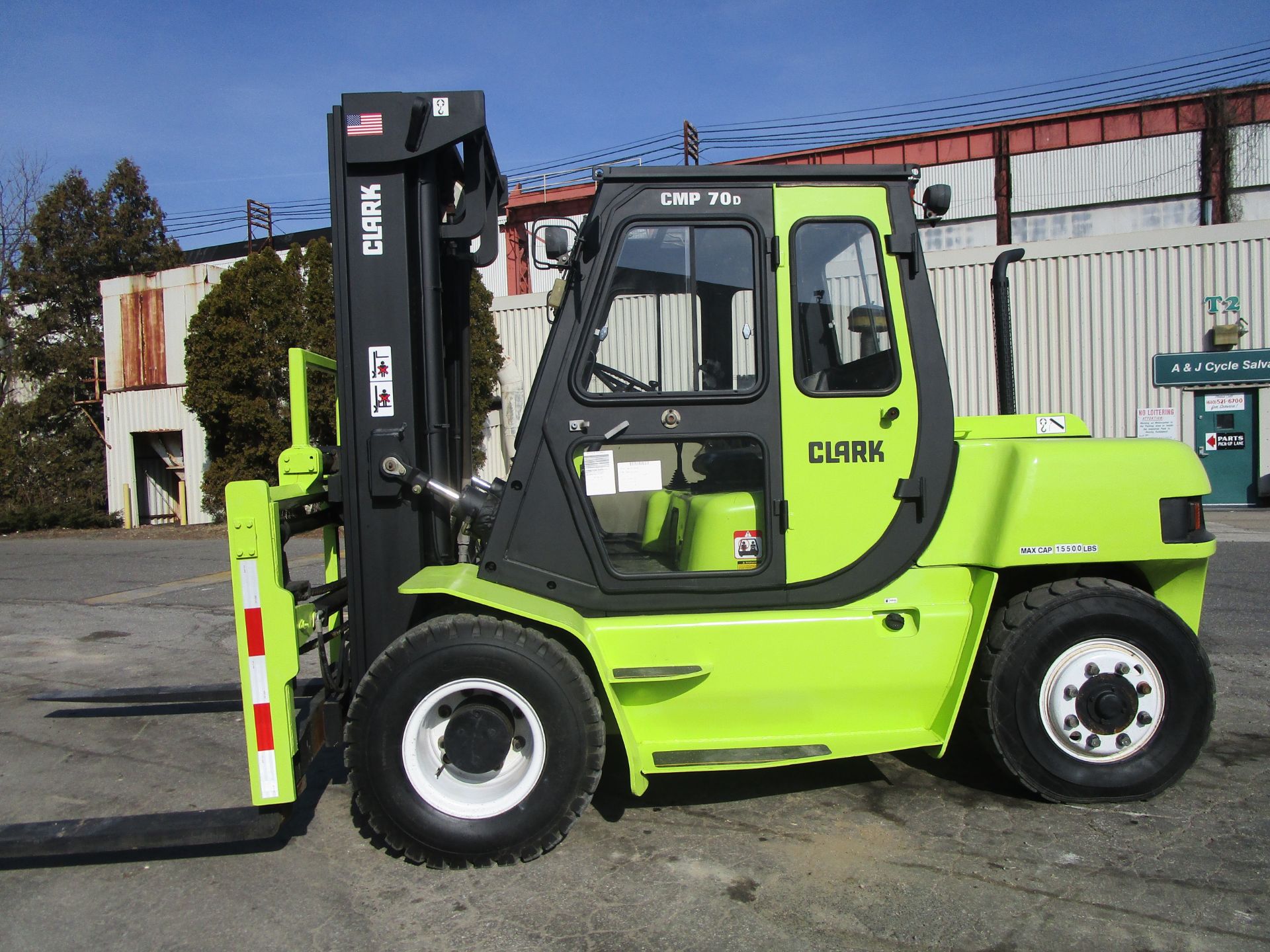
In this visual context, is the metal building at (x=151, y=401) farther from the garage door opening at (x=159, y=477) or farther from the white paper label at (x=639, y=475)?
the white paper label at (x=639, y=475)

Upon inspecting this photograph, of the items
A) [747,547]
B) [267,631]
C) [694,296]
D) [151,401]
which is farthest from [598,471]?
[151,401]

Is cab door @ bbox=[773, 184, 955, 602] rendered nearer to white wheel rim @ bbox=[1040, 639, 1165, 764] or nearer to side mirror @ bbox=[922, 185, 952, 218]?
side mirror @ bbox=[922, 185, 952, 218]

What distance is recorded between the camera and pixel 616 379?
359 cm

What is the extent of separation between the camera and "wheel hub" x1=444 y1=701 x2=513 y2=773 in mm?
3367

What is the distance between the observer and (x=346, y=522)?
12.3 ft

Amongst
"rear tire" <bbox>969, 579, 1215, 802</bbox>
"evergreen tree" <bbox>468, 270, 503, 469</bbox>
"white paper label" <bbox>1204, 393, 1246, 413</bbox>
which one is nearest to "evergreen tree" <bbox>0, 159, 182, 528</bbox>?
"evergreen tree" <bbox>468, 270, 503, 469</bbox>

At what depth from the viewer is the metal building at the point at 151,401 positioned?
24.4 meters

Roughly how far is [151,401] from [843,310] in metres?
25.4

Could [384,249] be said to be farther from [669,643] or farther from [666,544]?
[669,643]

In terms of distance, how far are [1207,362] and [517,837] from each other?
688 inches

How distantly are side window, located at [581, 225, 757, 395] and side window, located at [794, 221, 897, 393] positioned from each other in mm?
238

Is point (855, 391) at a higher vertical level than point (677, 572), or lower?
higher

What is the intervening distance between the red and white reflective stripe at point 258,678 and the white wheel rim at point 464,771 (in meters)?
0.48

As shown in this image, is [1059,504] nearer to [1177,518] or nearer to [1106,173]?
[1177,518]
